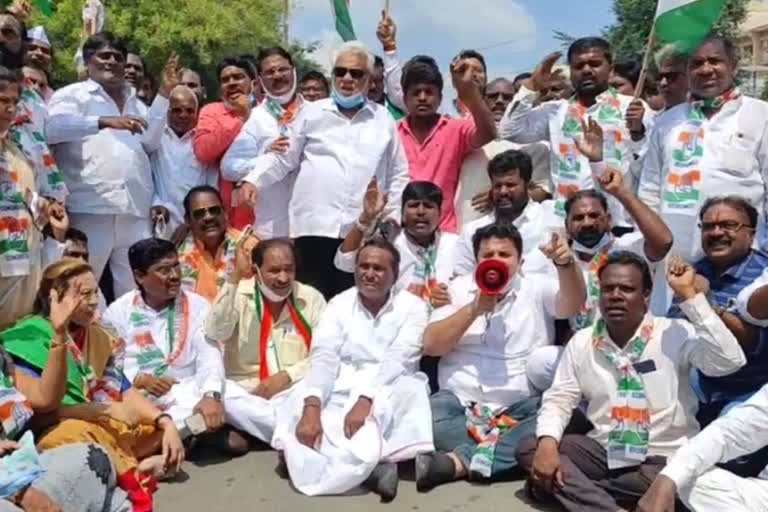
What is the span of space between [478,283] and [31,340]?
2105mm

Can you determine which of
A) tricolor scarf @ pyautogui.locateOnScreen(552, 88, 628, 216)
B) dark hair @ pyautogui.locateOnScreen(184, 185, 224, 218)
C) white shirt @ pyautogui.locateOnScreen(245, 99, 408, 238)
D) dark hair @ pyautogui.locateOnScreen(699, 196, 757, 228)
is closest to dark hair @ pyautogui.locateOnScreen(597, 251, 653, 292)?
dark hair @ pyautogui.locateOnScreen(699, 196, 757, 228)

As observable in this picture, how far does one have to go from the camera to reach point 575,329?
198 inches

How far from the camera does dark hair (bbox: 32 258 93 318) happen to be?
13.8ft

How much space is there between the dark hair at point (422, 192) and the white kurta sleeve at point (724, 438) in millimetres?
2171

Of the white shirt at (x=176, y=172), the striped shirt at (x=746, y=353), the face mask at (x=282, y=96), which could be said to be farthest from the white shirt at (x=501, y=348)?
the white shirt at (x=176, y=172)

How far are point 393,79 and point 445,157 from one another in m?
0.92

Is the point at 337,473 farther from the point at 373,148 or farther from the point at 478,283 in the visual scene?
the point at 373,148

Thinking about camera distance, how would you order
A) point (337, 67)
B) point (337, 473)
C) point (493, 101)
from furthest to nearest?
point (493, 101), point (337, 67), point (337, 473)

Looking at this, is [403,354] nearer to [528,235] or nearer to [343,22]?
[528,235]

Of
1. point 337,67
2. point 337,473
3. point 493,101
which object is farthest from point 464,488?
point 493,101

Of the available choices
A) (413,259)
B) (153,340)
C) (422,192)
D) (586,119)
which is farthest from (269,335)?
(586,119)

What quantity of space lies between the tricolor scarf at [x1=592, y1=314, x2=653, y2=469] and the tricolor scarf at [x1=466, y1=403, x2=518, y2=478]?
659 mm

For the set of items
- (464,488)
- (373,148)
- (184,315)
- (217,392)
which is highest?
(373,148)

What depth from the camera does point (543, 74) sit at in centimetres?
612
